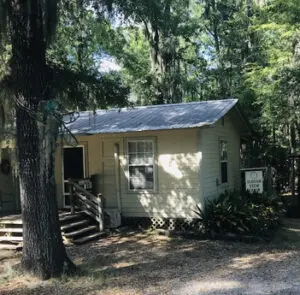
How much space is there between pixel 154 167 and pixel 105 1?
16.6 ft

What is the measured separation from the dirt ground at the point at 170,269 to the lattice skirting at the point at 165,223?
2.27ft

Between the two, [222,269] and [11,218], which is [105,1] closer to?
[222,269]

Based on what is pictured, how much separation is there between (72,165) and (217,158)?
4.32 metres

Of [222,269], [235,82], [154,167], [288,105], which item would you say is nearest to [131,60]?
[235,82]

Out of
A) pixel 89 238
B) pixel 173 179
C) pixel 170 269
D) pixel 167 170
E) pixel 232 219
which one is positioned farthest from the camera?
pixel 167 170

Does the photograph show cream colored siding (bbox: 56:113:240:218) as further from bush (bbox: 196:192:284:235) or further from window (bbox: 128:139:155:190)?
bush (bbox: 196:192:284:235)

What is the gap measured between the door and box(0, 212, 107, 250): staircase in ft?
4.01

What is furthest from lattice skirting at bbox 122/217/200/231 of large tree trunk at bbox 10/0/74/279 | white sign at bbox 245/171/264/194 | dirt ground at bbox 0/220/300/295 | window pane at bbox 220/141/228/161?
large tree trunk at bbox 10/0/74/279

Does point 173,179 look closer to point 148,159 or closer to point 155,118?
point 148,159

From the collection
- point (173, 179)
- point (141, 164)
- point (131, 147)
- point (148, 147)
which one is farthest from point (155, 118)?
point (173, 179)

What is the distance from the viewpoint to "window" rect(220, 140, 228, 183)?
1361cm

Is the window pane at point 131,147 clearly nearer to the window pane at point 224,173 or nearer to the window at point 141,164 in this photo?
the window at point 141,164

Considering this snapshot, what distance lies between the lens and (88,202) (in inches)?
464

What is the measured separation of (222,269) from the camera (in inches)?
308
